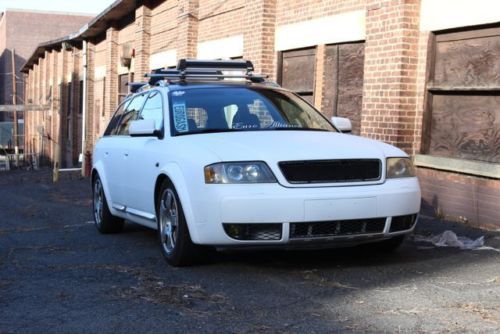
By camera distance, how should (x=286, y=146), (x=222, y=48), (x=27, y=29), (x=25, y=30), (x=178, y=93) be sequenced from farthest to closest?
1. (x=27, y=29)
2. (x=25, y=30)
3. (x=222, y=48)
4. (x=178, y=93)
5. (x=286, y=146)

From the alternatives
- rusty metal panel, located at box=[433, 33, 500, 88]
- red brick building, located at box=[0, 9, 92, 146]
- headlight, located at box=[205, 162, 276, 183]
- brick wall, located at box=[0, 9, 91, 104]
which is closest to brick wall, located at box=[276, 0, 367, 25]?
rusty metal panel, located at box=[433, 33, 500, 88]

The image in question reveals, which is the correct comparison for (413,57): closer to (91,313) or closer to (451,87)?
(451,87)

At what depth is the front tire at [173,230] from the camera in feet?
19.3

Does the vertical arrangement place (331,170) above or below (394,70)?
below

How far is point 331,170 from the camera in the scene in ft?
18.5

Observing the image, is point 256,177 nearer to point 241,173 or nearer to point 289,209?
point 241,173

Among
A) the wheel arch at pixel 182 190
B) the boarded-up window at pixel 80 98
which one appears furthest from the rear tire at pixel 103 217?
the boarded-up window at pixel 80 98

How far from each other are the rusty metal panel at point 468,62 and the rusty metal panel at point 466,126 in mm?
178

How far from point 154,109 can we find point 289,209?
241 cm

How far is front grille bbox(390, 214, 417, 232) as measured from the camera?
19.2 feet

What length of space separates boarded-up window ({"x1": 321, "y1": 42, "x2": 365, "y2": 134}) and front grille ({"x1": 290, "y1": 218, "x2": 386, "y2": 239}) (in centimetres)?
555

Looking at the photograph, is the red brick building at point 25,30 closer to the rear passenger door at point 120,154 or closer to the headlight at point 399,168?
the rear passenger door at point 120,154

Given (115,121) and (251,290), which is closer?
(251,290)

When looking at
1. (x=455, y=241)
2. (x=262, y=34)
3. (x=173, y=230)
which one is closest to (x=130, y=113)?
(x=173, y=230)
